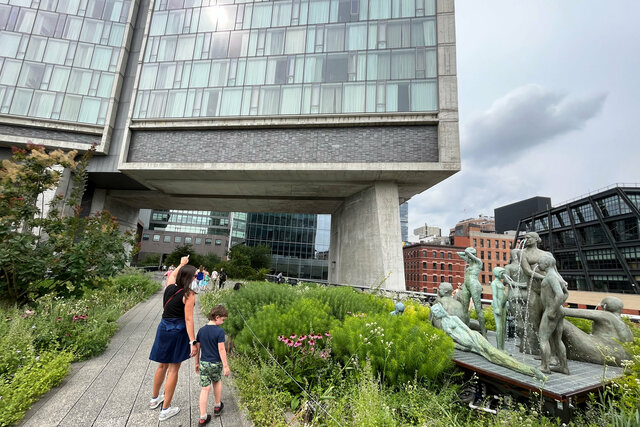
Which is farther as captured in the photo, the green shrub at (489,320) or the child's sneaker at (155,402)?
the green shrub at (489,320)

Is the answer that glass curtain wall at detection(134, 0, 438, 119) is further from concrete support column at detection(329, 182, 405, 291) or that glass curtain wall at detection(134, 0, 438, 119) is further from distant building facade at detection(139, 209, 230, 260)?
distant building facade at detection(139, 209, 230, 260)

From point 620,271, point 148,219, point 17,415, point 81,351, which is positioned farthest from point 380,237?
point 148,219

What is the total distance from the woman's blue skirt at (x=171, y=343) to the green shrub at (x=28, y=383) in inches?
65.1

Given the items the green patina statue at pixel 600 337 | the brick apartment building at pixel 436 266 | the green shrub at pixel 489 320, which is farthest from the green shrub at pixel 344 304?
the brick apartment building at pixel 436 266

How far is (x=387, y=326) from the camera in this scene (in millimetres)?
4988

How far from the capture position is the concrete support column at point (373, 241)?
15.3 meters

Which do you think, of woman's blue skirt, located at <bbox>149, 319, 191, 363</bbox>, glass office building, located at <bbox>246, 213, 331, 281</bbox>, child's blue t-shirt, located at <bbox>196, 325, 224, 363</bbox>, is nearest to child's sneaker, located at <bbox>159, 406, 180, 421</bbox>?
woman's blue skirt, located at <bbox>149, 319, 191, 363</bbox>

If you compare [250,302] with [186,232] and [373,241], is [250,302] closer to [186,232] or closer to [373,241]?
[373,241]

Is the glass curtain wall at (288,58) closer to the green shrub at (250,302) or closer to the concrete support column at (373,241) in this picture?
the concrete support column at (373,241)

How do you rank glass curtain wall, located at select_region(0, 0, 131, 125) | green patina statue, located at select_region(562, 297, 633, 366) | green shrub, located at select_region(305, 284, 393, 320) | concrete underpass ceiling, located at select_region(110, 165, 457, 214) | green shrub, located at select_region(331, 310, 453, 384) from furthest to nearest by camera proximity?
1. glass curtain wall, located at select_region(0, 0, 131, 125)
2. concrete underpass ceiling, located at select_region(110, 165, 457, 214)
3. green shrub, located at select_region(305, 284, 393, 320)
4. green patina statue, located at select_region(562, 297, 633, 366)
5. green shrub, located at select_region(331, 310, 453, 384)

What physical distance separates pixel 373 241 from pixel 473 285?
976cm

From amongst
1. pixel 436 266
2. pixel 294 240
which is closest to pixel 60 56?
pixel 294 240

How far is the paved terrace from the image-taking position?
3.77m

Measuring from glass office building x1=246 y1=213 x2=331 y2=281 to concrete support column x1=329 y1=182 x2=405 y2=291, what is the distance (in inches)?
1456
